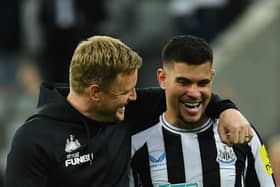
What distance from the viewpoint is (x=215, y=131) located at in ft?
22.8

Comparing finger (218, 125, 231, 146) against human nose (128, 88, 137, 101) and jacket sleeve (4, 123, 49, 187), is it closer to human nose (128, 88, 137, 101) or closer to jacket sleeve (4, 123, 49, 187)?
human nose (128, 88, 137, 101)

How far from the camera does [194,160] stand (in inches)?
272

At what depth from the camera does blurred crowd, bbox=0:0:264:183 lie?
12.3 metres

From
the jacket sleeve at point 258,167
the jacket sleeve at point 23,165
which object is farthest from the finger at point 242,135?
the jacket sleeve at point 23,165

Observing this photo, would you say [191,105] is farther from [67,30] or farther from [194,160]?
[67,30]

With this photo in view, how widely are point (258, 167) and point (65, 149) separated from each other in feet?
3.59

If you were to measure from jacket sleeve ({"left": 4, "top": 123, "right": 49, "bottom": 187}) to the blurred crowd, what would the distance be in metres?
5.43

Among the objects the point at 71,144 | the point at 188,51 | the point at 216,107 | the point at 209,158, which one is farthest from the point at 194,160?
the point at 71,144

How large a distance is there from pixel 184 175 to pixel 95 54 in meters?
0.90

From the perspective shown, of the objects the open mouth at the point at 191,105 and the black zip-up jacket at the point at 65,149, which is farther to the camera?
the open mouth at the point at 191,105

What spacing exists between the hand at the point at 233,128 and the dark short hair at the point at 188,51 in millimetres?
308

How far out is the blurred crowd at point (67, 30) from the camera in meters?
12.3

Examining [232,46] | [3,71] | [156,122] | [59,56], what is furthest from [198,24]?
[156,122]

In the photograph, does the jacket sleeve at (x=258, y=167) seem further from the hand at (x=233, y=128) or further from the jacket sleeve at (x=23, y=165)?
the jacket sleeve at (x=23, y=165)
